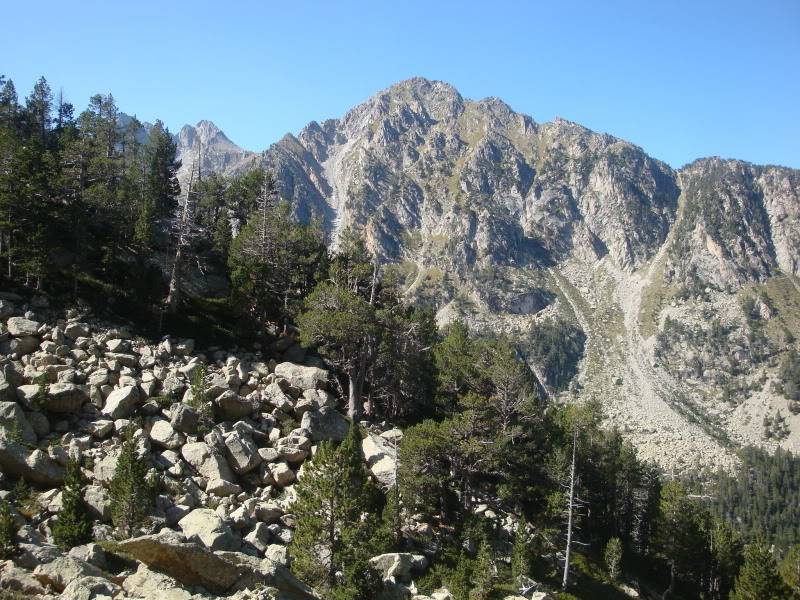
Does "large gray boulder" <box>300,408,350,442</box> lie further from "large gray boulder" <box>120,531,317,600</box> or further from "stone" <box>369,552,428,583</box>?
"large gray boulder" <box>120,531,317,600</box>

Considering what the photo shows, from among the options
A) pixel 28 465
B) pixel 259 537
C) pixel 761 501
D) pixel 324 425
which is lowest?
pixel 761 501

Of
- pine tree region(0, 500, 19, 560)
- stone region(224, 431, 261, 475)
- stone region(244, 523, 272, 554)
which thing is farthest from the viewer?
stone region(224, 431, 261, 475)

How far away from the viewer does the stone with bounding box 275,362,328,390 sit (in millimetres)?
45438

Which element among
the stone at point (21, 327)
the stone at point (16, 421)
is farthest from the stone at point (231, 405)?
the stone at point (21, 327)

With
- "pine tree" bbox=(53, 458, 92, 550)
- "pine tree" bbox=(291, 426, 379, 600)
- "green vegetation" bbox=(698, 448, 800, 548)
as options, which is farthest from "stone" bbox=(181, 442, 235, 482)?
"green vegetation" bbox=(698, 448, 800, 548)

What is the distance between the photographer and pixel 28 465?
89.8 feet

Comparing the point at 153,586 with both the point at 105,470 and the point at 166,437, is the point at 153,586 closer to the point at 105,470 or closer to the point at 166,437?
the point at 105,470

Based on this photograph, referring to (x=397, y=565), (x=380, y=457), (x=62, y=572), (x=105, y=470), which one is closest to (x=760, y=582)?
(x=380, y=457)

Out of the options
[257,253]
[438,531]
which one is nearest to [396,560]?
[438,531]

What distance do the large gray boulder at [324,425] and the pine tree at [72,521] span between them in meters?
16.9

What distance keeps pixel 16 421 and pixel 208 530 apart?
1340 centimetres

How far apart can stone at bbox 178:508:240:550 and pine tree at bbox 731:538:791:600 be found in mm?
48512

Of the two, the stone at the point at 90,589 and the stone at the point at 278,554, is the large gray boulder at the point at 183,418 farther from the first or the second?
the stone at the point at 90,589

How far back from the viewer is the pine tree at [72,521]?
23.3 metres
